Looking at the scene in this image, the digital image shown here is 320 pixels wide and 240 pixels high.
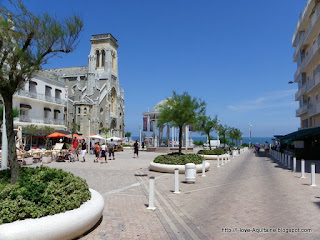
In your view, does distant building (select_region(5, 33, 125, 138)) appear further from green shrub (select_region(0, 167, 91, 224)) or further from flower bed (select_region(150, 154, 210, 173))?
green shrub (select_region(0, 167, 91, 224))

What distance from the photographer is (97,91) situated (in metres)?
58.7

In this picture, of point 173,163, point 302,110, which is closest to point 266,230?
point 173,163

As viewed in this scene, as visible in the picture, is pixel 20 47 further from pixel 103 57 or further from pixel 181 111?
pixel 103 57

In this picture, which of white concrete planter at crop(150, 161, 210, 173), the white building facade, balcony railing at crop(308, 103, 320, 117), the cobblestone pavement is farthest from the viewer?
the white building facade

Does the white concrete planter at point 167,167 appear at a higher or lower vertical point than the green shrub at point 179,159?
lower

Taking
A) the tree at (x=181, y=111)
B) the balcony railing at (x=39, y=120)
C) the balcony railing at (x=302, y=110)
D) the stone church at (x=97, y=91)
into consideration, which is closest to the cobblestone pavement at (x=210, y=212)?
the tree at (x=181, y=111)

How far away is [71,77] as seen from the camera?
206ft

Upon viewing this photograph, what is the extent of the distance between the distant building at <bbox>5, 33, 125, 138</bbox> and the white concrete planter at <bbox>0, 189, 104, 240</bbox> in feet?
116

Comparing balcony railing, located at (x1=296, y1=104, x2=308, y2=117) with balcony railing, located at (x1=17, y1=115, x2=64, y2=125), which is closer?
balcony railing, located at (x1=296, y1=104, x2=308, y2=117)

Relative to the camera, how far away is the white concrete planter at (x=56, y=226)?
3.90 meters

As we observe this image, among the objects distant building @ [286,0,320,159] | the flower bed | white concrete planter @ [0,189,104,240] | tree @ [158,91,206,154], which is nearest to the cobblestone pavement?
white concrete planter @ [0,189,104,240]

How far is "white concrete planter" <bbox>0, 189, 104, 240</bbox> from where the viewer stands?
12.8ft

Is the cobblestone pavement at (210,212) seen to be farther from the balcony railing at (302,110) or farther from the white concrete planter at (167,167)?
the balcony railing at (302,110)

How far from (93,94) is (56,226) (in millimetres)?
54859
